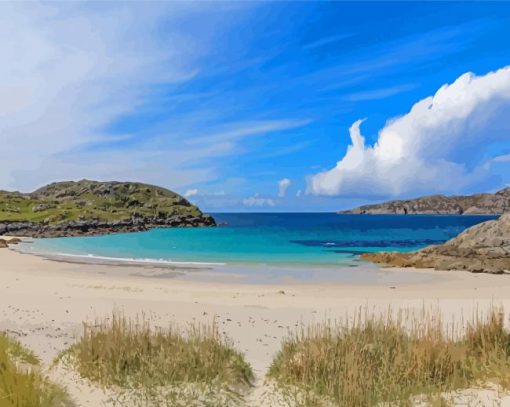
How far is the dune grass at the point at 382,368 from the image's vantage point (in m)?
7.14

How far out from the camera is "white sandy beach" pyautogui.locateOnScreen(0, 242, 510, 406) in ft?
40.4

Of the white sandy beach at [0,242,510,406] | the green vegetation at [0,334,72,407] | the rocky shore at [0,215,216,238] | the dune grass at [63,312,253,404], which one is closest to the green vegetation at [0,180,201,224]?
the rocky shore at [0,215,216,238]

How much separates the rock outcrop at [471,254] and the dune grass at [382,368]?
2778 cm

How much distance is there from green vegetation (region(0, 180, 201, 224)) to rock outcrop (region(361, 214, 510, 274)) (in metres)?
83.7

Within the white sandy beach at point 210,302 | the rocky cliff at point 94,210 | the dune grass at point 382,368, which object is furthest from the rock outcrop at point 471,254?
the rocky cliff at point 94,210

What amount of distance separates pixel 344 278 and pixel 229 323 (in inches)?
683

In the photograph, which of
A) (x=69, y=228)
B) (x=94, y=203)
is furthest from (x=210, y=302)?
(x=94, y=203)

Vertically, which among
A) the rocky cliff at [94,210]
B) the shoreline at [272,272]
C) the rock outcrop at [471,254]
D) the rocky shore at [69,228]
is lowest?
the shoreline at [272,272]

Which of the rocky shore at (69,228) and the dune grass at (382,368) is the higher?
the rocky shore at (69,228)

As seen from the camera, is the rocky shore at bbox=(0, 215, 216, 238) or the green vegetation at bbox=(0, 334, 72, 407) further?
the rocky shore at bbox=(0, 215, 216, 238)

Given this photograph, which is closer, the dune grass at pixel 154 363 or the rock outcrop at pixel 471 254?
the dune grass at pixel 154 363

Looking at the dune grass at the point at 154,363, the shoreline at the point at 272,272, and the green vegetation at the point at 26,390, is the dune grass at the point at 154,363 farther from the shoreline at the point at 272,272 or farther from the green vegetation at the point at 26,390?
the shoreline at the point at 272,272

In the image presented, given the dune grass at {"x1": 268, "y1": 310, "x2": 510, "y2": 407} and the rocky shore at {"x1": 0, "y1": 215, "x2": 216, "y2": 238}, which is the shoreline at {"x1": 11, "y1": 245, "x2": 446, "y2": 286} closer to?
the dune grass at {"x1": 268, "y1": 310, "x2": 510, "y2": 407}

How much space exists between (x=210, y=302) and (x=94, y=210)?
110003 mm
